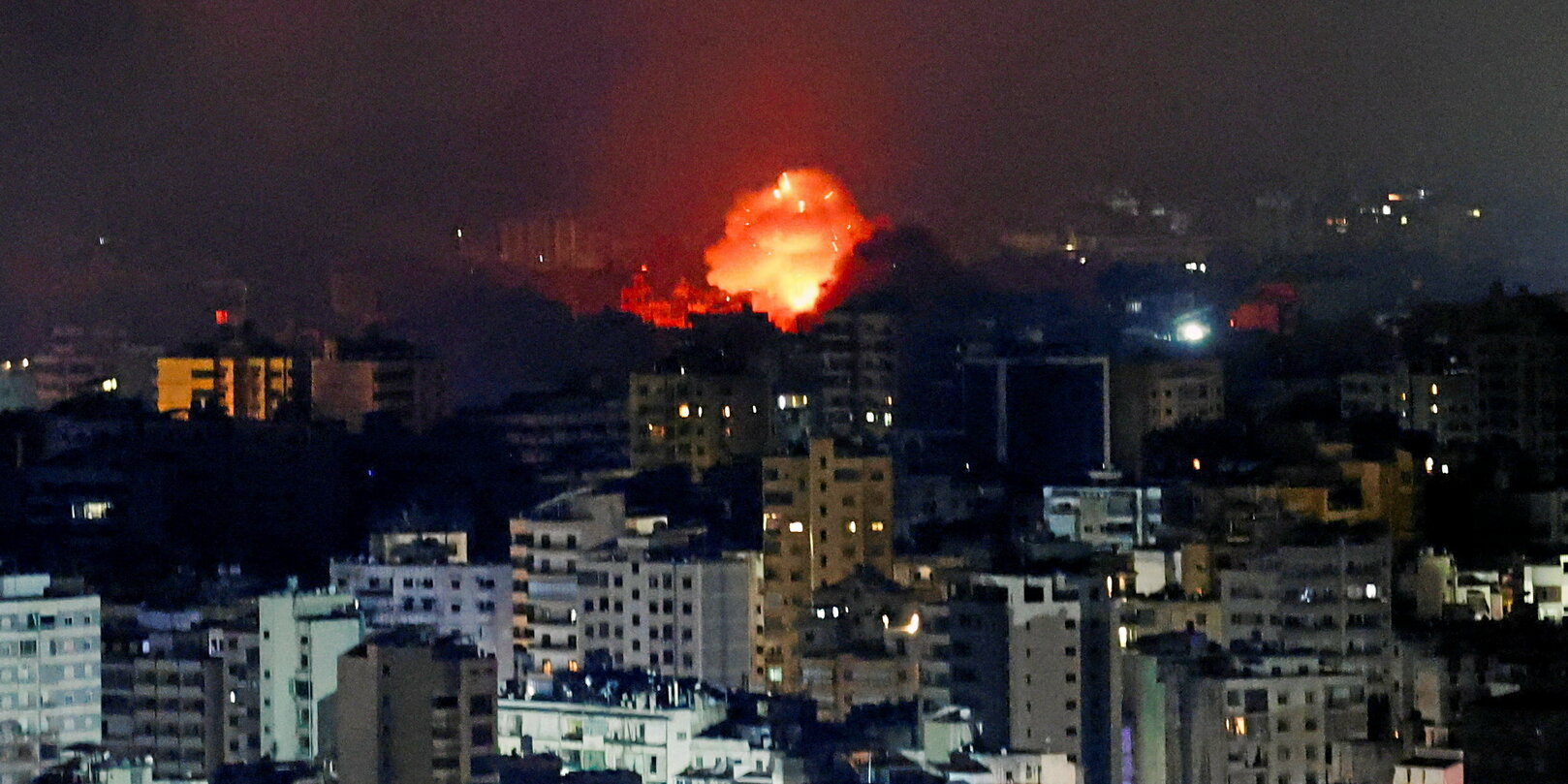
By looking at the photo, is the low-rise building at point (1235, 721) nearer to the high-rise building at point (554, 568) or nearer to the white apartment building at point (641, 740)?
the white apartment building at point (641, 740)

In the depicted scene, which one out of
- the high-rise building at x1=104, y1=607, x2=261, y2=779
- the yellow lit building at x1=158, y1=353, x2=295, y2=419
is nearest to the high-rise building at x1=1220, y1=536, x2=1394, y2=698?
the high-rise building at x1=104, y1=607, x2=261, y2=779

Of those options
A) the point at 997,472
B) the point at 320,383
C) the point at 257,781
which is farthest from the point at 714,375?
the point at 257,781

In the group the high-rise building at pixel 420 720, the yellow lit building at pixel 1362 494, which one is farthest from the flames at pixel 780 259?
the high-rise building at pixel 420 720

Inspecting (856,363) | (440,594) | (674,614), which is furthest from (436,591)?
(856,363)

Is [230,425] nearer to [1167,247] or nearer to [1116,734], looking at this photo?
[1167,247]

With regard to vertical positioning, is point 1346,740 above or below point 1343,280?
below

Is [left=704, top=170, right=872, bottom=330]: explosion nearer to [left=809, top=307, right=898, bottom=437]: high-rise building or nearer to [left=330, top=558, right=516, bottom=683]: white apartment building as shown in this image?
[left=809, top=307, right=898, bottom=437]: high-rise building
